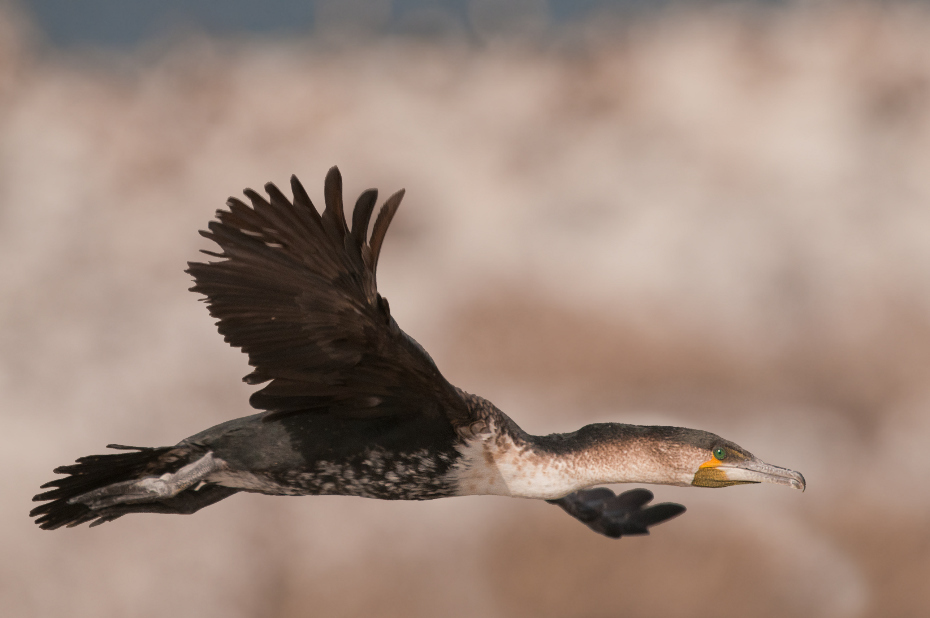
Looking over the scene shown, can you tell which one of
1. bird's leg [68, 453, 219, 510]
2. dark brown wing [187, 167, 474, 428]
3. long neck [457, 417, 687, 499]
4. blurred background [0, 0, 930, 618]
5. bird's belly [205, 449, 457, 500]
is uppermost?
blurred background [0, 0, 930, 618]

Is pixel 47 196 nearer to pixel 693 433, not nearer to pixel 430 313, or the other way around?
pixel 430 313

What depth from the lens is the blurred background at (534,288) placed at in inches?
537

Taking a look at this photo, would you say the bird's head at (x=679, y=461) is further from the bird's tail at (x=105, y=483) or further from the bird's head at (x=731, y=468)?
the bird's tail at (x=105, y=483)

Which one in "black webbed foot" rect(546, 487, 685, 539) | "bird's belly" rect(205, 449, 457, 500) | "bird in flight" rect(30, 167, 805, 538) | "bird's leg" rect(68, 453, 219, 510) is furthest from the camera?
"black webbed foot" rect(546, 487, 685, 539)

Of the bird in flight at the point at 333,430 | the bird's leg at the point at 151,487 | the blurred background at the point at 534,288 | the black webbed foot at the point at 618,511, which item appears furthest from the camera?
the blurred background at the point at 534,288

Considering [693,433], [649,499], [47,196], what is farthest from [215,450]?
[47,196]

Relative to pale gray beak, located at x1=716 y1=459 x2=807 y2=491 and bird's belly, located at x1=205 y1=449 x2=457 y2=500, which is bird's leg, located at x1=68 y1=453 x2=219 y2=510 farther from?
pale gray beak, located at x1=716 y1=459 x2=807 y2=491

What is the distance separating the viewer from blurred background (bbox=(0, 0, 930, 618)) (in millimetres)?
13633

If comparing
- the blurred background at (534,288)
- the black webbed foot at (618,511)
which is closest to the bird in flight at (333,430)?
the black webbed foot at (618,511)

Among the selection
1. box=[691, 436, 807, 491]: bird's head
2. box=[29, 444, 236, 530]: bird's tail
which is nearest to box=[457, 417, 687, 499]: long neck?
box=[691, 436, 807, 491]: bird's head

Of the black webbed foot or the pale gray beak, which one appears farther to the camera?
the black webbed foot

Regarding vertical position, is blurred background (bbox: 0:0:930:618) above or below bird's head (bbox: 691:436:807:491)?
above

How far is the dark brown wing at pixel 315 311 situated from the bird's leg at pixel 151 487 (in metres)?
0.54

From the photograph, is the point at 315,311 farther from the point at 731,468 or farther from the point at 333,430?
the point at 731,468
